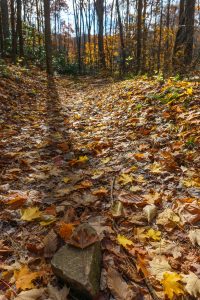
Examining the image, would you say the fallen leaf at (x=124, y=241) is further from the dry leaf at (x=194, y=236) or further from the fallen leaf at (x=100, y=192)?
the fallen leaf at (x=100, y=192)

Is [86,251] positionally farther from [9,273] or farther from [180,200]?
[180,200]

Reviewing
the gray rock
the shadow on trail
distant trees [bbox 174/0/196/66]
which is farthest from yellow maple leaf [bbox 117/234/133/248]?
distant trees [bbox 174/0/196/66]

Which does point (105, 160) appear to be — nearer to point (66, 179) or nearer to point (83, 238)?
point (66, 179)

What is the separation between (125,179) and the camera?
2977 millimetres

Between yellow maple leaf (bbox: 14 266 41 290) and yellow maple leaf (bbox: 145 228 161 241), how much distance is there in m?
0.88

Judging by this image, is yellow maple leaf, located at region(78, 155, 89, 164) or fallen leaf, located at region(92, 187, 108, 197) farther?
yellow maple leaf, located at region(78, 155, 89, 164)

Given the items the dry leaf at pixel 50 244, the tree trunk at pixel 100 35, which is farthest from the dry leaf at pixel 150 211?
the tree trunk at pixel 100 35

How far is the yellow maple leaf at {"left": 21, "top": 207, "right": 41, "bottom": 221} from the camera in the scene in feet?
7.64

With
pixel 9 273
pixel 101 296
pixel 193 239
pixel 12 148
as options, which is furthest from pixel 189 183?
pixel 12 148

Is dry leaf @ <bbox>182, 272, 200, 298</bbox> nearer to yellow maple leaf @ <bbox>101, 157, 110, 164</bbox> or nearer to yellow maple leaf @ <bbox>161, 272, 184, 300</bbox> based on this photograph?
yellow maple leaf @ <bbox>161, 272, 184, 300</bbox>

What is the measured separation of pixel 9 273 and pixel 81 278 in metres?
0.51

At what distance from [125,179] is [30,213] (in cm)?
110

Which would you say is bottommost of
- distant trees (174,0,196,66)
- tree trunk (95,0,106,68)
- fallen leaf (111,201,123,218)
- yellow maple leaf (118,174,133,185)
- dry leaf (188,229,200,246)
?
dry leaf (188,229,200,246)

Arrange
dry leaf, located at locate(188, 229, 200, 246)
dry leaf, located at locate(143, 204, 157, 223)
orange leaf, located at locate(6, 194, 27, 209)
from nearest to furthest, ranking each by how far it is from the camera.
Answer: dry leaf, located at locate(188, 229, 200, 246)
dry leaf, located at locate(143, 204, 157, 223)
orange leaf, located at locate(6, 194, 27, 209)
